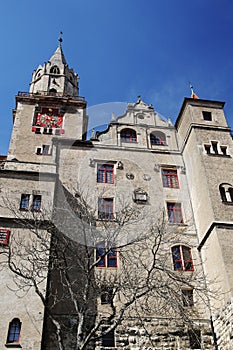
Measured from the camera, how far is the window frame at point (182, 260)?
21094 mm

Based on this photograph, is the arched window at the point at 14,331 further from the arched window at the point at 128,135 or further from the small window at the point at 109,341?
the arched window at the point at 128,135

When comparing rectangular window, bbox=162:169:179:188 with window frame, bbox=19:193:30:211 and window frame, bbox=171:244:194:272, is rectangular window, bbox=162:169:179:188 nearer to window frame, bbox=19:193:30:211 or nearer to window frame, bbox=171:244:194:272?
window frame, bbox=171:244:194:272

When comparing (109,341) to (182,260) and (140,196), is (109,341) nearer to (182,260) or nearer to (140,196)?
(182,260)

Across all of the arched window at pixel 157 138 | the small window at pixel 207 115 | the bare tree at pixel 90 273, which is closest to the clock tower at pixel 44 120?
the arched window at pixel 157 138

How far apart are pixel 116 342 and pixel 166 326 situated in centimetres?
253

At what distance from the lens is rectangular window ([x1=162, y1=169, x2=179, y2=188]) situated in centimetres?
2498

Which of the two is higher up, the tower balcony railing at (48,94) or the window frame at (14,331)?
the tower balcony railing at (48,94)

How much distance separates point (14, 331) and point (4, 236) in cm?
468

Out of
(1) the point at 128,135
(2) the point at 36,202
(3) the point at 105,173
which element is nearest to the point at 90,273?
(2) the point at 36,202

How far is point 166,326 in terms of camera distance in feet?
60.5

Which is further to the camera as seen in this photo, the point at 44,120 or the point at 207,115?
the point at 44,120

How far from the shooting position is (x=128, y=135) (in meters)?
27.7

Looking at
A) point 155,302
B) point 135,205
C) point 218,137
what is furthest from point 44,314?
point 218,137

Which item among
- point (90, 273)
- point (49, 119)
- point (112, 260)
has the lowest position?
point (90, 273)
